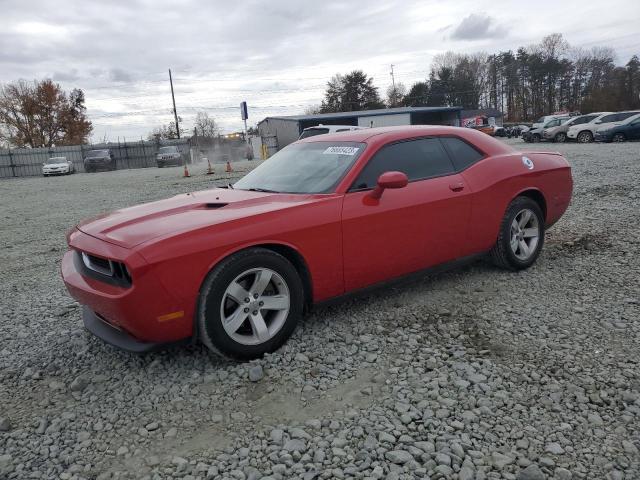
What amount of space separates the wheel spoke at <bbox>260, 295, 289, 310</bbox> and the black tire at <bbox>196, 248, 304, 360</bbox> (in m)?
0.04

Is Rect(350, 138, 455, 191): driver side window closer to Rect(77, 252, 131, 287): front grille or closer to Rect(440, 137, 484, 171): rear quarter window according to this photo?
Rect(440, 137, 484, 171): rear quarter window

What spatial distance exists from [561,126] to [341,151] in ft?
87.1

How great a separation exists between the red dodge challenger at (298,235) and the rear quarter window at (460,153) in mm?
12

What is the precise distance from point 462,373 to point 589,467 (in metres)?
0.88

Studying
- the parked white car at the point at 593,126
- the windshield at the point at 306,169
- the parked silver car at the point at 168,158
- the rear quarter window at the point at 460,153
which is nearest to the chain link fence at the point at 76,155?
the parked silver car at the point at 168,158

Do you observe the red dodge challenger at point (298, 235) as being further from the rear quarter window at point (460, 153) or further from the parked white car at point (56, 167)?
the parked white car at point (56, 167)

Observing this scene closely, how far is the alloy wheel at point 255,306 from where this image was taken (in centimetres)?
312

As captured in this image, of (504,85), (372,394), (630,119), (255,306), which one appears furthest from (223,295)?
(504,85)

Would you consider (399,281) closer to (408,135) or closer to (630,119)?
(408,135)

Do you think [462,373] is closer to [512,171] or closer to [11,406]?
[512,171]

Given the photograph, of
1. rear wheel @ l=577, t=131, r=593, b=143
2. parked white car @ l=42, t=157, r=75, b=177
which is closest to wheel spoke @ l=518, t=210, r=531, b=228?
rear wheel @ l=577, t=131, r=593, b=143

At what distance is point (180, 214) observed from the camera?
134 inches

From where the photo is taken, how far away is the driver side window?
3822mm

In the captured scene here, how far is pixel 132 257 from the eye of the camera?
283cm
